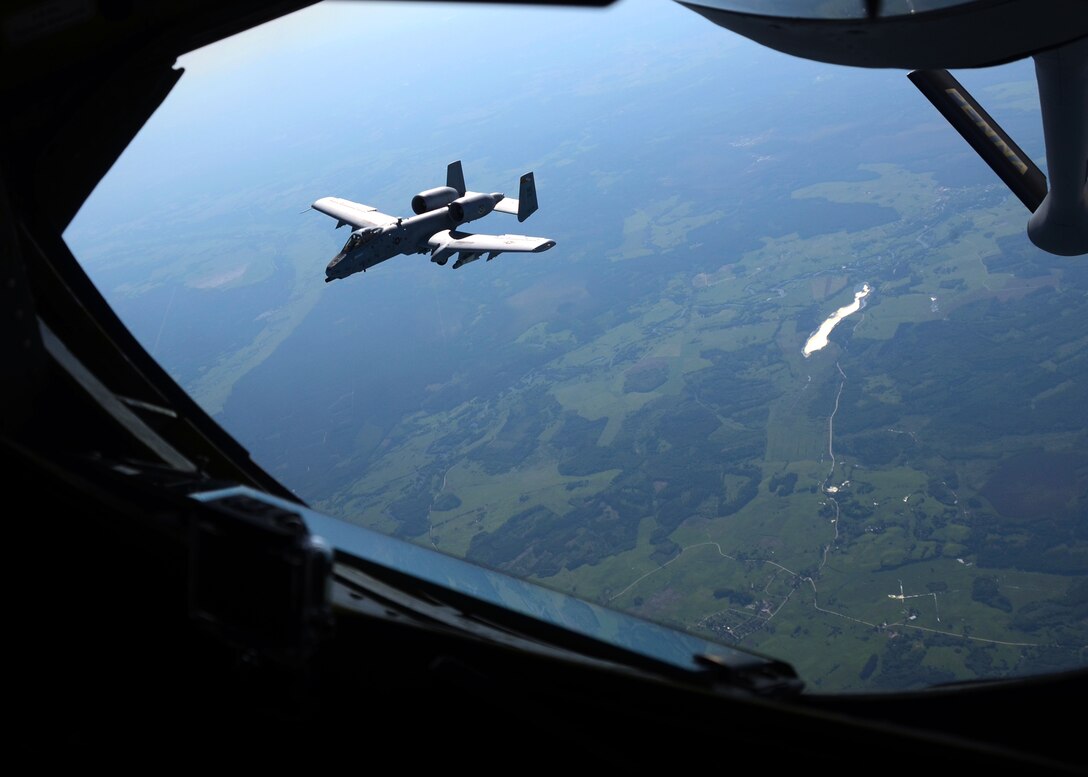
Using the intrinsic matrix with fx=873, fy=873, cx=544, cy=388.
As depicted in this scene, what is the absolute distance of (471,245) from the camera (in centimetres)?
3666

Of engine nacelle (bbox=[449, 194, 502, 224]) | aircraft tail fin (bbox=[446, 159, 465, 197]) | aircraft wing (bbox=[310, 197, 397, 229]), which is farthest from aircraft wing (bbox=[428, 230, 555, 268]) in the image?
aircraft wing (bbox=[310, 197, 397, 229])

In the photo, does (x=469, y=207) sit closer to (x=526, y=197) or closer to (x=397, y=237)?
(x=526, y=197)

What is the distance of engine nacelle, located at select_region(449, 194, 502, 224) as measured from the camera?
35.8m

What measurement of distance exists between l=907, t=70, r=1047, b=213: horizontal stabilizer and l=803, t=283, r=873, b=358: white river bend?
→ 131 metres

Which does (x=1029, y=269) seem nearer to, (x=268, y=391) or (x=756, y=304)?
(x=756, y=304)

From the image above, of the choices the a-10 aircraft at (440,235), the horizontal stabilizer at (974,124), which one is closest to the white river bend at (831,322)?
the a-10 aircraft at (440,235)

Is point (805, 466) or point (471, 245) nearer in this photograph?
point (471, 245)

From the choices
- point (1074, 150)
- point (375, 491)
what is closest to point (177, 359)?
point (375, 491)

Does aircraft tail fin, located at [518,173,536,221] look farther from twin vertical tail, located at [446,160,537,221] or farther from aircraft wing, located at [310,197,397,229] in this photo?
aircraft wing, located at [310,197,397,229]

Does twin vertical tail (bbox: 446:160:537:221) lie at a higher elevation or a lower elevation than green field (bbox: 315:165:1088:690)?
higher

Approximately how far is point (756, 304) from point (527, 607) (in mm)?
160661

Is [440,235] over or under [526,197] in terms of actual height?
under

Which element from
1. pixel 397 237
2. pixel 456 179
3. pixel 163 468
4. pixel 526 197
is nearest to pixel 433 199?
pixel 397 237

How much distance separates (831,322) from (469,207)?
4811 inches
